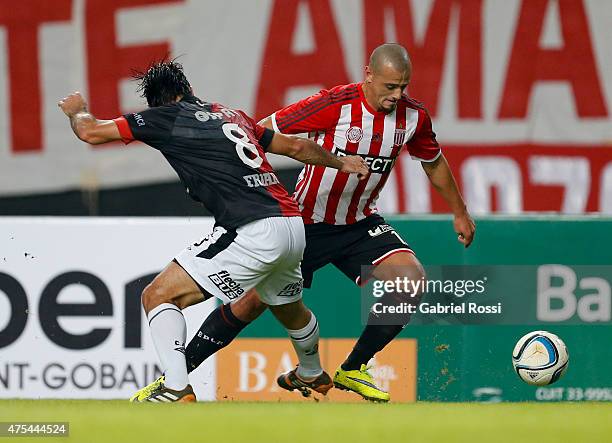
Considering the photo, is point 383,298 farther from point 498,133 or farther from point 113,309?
point 498,133

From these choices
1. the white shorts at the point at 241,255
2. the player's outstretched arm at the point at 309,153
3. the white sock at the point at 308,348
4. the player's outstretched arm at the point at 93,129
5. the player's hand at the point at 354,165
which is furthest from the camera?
the white sock at the point at 308,348

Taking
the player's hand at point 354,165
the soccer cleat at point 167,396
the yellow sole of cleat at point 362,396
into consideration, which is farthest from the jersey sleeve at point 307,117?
the soccer cleat at point 167,396

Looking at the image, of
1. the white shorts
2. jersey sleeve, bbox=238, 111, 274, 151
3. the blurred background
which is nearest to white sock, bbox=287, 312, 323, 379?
the white shorts

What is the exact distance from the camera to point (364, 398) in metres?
6.99

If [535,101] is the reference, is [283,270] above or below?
below

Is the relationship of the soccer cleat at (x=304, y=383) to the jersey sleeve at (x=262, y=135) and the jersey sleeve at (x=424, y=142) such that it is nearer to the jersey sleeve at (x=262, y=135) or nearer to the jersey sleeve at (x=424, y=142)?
the jersey sleeve at (x=424, y=142)

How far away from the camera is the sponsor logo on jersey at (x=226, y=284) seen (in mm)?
6055

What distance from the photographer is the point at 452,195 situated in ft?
23.5

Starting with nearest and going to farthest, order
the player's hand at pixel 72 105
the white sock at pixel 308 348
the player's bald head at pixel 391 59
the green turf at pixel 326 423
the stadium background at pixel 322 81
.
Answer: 1. the green turf at pixel 326 423
2. the player's hand at pixel 72 105
3. the player's bald head at pixel 391 59
4. the white sock at pixel 308 348
5. the stadium background at pixel 322 81

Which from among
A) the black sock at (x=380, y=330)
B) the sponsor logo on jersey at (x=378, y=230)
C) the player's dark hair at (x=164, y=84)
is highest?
the player's dark hair at (x=164, y=84)

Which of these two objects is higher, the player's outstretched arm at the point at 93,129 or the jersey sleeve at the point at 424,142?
the jersey sleeve at the point at 424,142

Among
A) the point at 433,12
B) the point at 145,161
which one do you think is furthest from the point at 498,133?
the point at 145,161

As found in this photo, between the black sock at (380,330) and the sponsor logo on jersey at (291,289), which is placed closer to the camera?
the sponsor logo on jersey at (291,289)

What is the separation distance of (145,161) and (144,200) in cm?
36
